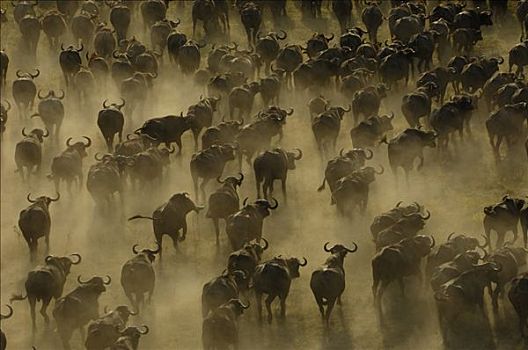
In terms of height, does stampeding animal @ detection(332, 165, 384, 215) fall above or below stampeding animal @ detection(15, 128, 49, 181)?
below

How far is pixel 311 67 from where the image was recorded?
88.3 ft

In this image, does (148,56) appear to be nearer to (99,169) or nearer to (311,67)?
(311,67)

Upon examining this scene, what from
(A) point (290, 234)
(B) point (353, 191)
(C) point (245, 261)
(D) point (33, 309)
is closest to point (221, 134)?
(A) point (290, 234)

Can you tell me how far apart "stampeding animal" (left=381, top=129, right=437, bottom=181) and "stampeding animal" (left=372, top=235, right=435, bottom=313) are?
3.85 metres

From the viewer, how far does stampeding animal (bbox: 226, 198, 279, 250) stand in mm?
20141

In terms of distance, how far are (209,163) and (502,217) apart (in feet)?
21.8

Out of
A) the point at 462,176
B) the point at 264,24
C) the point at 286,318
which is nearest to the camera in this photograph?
the point at 286,318

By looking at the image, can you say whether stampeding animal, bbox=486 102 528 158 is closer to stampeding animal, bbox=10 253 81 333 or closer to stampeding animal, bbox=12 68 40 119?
stampeding animal, bbox=10 253 81 333

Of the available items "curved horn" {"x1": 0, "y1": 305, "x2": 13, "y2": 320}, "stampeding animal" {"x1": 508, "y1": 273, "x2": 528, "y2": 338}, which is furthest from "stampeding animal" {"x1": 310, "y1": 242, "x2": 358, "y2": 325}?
"curved horn" {"x1": 0, "y1": 305, "x2": 13, "y2": 320}

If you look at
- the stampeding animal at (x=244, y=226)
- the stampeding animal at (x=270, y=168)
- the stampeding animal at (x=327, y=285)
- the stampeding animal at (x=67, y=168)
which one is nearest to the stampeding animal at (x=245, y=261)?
the stampeding animal at (x=244, y=226)

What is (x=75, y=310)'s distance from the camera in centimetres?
1809

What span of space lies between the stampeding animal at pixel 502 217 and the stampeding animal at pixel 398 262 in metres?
1.70

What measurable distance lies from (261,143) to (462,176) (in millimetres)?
4863

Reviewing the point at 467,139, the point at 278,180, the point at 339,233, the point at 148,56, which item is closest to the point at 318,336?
the point at 339,233
